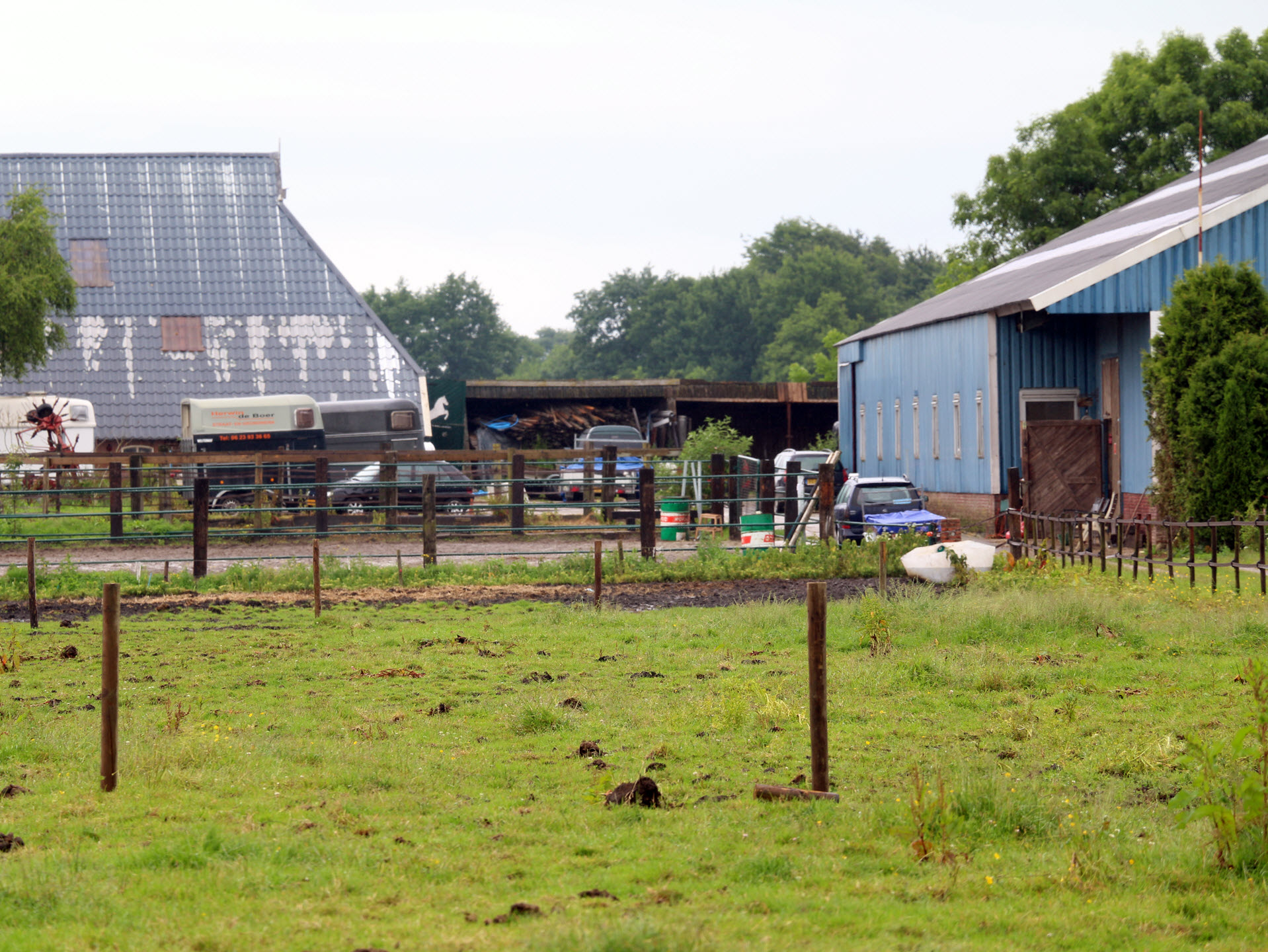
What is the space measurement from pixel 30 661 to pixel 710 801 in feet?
26.1

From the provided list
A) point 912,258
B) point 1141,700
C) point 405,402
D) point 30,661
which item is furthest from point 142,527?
point 912,258

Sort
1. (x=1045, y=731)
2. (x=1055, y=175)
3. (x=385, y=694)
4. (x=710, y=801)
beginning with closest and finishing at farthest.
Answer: (x=710, y=801) → (x=1045, y=731) → (x=385, y=694) → (x=1055, y=175)

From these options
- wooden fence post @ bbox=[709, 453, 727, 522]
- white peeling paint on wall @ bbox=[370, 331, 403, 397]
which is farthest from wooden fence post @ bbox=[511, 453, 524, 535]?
white peeling paint on wall @ bbox=[370, 331, 403, 397]

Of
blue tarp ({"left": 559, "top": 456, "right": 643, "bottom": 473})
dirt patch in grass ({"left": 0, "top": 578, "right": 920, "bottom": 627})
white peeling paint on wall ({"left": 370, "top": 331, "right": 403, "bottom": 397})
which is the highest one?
white peeling paint on wall ({"left": 370, "top": 331, "right": 403, "bottom": 397})

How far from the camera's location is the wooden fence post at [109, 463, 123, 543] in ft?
77.5

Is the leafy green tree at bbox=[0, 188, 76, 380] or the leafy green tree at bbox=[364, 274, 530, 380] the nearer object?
the leafy green tree at bbox=[0, 188, 76, 380]

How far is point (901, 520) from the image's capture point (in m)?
22.7

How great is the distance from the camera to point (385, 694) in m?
10.2

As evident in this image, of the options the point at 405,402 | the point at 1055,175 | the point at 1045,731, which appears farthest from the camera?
the point at 1055,175

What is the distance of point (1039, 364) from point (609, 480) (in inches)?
377

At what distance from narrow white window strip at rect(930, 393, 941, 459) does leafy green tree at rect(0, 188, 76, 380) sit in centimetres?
1968

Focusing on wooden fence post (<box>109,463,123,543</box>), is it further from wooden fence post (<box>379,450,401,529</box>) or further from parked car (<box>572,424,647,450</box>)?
parked car (<box>572,424,647,450</box>)

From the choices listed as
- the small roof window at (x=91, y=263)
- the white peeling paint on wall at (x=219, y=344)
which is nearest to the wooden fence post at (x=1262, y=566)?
the white peeling paint on wall at (x=219, y=344)

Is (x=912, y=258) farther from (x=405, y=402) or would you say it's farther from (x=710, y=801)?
(x=710, y=801)
